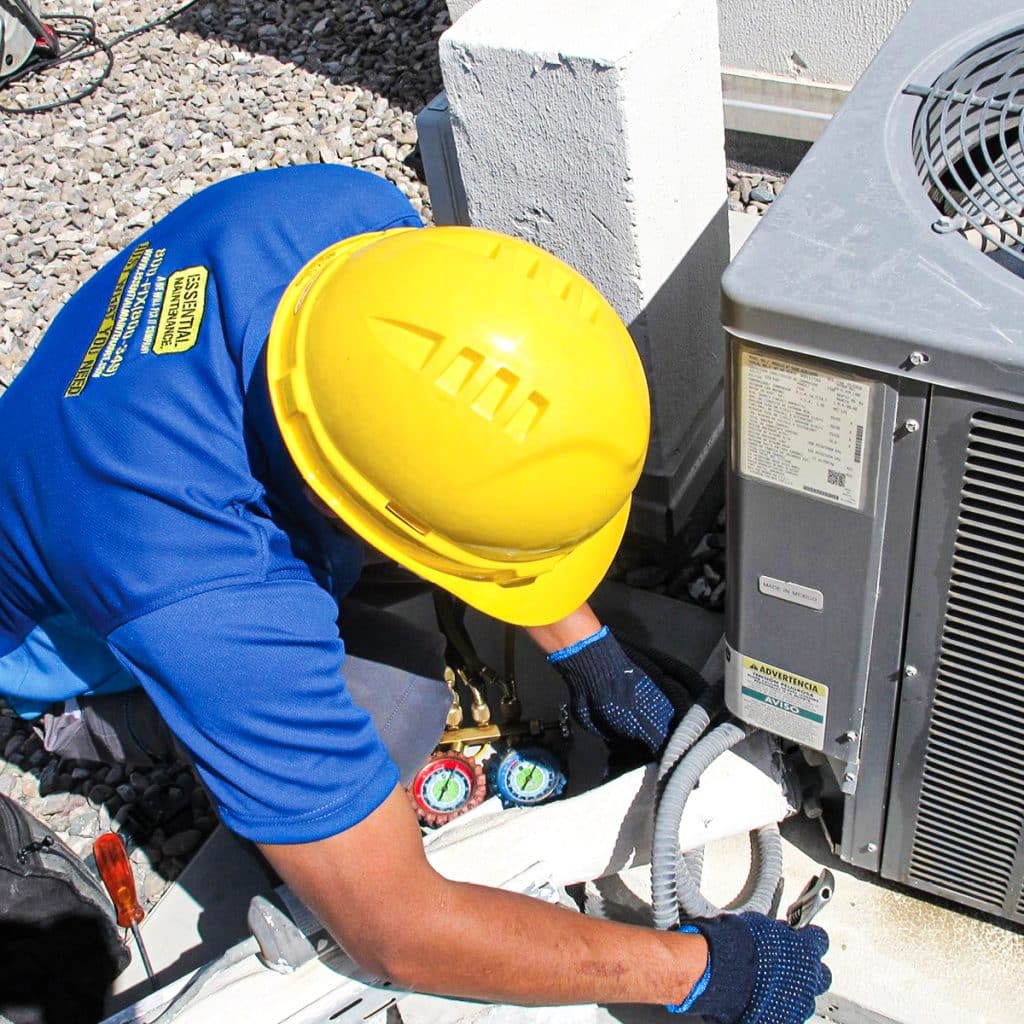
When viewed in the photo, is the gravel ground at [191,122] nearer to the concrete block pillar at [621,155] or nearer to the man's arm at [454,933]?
the concrete block pillar at [621,155]

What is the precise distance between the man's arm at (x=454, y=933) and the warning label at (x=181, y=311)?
2.43 feet

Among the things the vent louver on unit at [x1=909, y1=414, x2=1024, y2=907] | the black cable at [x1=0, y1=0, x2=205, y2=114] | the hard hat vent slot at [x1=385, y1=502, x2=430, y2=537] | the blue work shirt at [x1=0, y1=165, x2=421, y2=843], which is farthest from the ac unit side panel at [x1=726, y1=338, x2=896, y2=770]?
the black cable at [x1=0, y1=0, x2=205, y2=114]

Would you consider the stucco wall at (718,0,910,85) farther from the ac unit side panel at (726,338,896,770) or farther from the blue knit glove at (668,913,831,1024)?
the blue knit glove at (668,913,831,1024)

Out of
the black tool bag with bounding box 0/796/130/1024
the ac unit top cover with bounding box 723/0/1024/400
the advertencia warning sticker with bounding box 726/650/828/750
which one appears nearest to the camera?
the ac unit top cover with bounding box 723/0/1024/400

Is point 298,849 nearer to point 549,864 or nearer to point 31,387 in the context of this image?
point 549,864

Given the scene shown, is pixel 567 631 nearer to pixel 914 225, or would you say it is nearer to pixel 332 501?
pixel 332 501

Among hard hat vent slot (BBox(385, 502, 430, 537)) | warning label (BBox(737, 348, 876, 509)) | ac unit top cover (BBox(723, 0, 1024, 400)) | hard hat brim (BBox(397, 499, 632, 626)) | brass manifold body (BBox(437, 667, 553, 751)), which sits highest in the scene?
ac unit top cover (BBox(723, 0, 1024, 400))

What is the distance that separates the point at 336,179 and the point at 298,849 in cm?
113

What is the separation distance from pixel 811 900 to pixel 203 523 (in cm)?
131

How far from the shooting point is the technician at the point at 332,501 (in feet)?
4.64

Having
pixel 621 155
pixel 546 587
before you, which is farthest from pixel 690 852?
pixel 621 155

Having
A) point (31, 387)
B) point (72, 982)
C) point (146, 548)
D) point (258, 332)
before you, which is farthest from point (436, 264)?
point (72, 982)

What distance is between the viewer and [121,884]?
2.31m

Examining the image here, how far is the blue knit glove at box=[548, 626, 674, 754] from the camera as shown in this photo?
214 centimetres
